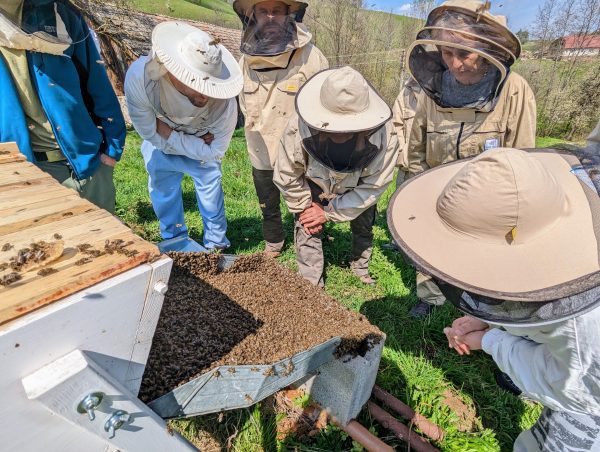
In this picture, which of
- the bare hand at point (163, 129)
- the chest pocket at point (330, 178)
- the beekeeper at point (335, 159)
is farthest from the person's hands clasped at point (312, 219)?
the bare hand at point (163, 129)

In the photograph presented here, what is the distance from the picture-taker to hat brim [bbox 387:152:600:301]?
4.10ft

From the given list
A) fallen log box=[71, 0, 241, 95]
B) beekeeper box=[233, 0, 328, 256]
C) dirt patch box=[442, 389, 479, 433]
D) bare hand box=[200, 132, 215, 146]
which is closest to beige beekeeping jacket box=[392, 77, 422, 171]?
beekeeper box=[233, 0, 328, 256]

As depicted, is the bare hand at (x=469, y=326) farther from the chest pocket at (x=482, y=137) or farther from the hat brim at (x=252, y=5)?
the hat brim at (x=252, y=5)

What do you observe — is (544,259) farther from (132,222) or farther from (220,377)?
(132,222)

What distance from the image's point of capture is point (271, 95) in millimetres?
4156

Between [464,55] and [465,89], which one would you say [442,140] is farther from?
[464,55]

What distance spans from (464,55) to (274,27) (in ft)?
6.34

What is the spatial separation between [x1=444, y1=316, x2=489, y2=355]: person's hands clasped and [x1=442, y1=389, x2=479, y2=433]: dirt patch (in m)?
0.96

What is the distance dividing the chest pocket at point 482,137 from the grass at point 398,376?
1.59 meters

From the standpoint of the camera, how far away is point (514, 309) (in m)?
1.45

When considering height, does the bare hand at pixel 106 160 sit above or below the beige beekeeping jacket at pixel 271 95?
below

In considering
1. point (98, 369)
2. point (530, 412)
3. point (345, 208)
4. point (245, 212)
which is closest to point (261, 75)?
point (345, 208)

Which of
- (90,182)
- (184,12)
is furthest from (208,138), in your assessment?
(184,12)

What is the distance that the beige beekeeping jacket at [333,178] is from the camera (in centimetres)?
332
